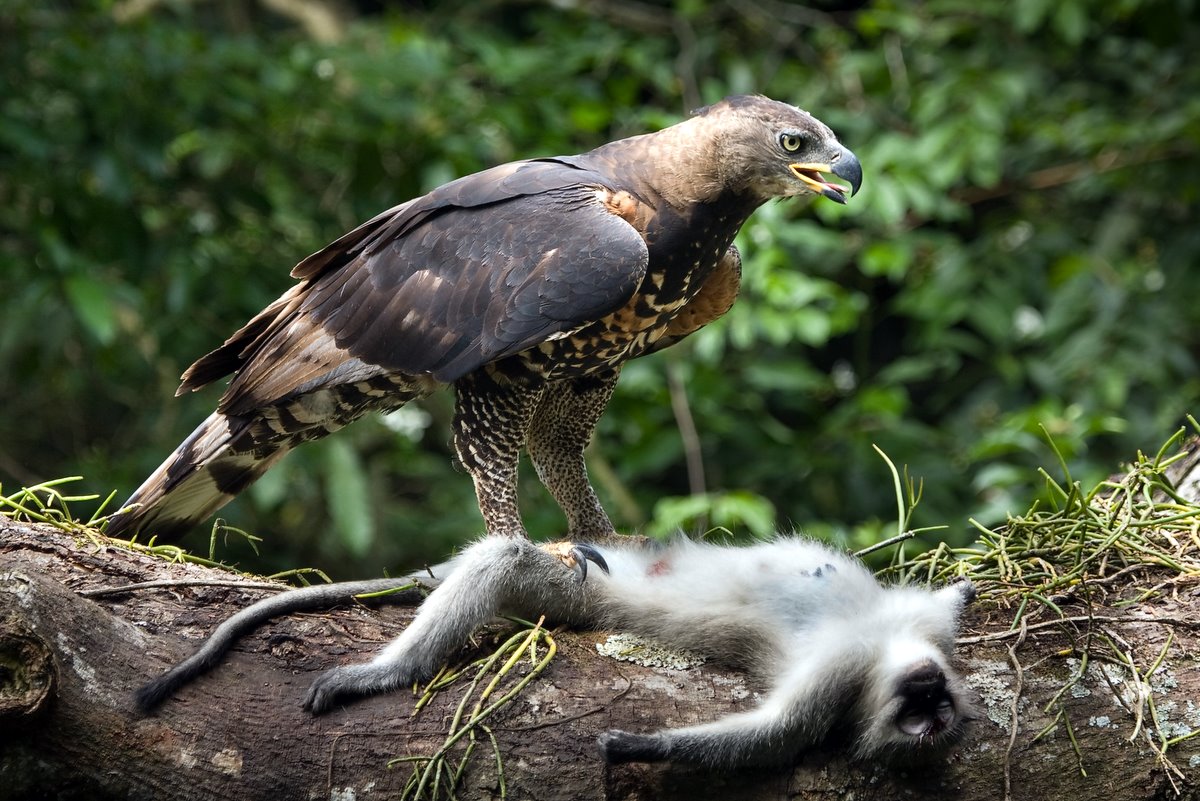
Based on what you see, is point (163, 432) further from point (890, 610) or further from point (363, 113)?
point (890, 610)

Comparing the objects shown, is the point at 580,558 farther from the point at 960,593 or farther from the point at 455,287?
the point at 455,287

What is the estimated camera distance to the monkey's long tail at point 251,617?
7.27 feet

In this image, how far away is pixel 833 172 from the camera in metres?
3.33

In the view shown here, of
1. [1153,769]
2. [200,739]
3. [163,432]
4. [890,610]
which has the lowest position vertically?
[163,432]

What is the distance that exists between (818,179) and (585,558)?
4.18ft

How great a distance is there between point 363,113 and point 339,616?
3734 millimetres

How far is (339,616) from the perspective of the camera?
255cm

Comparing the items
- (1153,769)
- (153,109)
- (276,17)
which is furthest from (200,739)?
(276,17)

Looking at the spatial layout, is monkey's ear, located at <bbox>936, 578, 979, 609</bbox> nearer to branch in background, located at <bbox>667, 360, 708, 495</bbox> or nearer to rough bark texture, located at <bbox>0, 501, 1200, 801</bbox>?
rough bark texture, located at <bbox>0, 501, 1200, 801</bbox>

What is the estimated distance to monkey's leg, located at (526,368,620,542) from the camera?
377cm

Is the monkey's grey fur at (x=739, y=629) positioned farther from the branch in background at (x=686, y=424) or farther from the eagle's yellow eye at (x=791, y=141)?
the branch in background at (x=686, y=424)

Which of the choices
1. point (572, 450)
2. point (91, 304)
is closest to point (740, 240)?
point (572, 450)

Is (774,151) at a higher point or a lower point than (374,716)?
higher

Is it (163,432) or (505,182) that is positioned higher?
(505,182)
